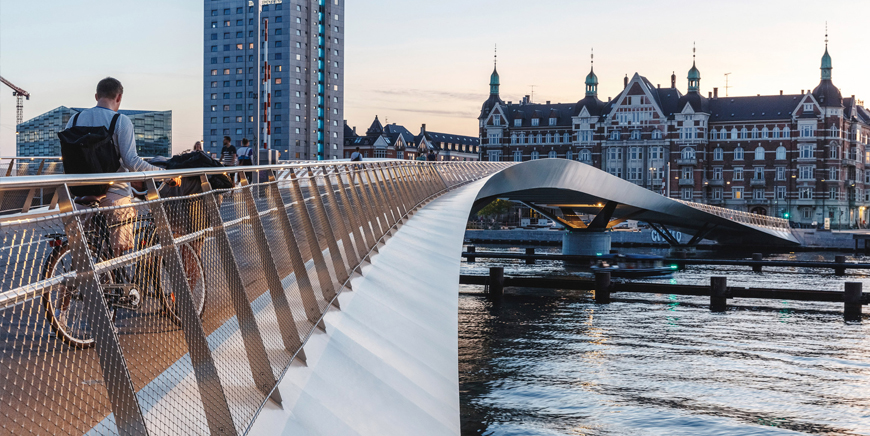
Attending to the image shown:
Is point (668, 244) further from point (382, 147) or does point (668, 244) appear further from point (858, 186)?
point (382, 147)

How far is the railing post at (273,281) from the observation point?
4.73 meters

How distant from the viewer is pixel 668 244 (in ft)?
243

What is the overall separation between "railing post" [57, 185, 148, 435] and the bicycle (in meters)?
0.02

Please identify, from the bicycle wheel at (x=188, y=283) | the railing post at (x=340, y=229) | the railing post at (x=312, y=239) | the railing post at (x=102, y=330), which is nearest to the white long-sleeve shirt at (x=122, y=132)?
the railing post at (x=312, y=239)

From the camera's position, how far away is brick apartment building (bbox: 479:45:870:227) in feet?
331

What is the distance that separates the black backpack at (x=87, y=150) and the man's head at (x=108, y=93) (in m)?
0.47

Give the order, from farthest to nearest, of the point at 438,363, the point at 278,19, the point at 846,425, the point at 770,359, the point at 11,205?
1. the point at 278,19
2. the point at 770,359
3. the point at 846,425
4. the point at 438,363
5. the point at 11,205

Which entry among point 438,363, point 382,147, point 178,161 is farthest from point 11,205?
point 382,147

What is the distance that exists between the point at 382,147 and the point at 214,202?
141 meters

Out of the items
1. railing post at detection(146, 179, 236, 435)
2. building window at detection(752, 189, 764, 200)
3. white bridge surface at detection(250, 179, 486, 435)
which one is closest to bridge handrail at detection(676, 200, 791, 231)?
building window at detection(752, 189, 764, 200)

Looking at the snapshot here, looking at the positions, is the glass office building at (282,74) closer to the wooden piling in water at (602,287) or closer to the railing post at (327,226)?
the wooden piling in water at (602,287)

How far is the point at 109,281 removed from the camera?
107 inches

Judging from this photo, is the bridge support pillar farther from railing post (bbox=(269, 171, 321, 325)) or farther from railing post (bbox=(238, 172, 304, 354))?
railing post (bbox=(238, 172, 304, 354))

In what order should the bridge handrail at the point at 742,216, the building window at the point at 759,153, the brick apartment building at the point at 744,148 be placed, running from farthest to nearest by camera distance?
the building window at the point at 759,153 < the brick apartment building at the point at 744,148 < the bridge handrail at the point at 742,216
